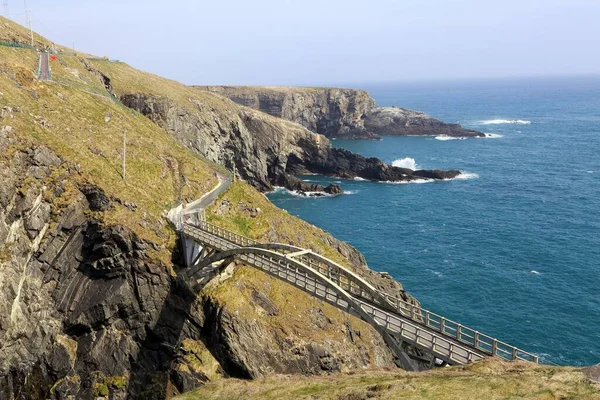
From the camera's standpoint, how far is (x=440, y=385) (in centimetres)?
2570

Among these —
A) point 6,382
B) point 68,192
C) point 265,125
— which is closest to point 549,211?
point 265,125

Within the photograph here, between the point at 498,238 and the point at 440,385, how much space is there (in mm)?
73133

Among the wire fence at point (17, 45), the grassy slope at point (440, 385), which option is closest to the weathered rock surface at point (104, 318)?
the grassy slope at point (440, 385)

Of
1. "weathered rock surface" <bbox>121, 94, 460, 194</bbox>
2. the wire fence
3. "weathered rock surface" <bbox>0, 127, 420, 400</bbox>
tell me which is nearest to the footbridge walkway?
"weathered rock surface" <bbox>0, 127, 420, 400</bbox>

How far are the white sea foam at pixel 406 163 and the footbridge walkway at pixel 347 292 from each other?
108 m

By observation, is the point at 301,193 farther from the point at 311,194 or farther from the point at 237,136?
the point at 237,136

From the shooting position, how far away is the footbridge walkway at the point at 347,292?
32.3 meters

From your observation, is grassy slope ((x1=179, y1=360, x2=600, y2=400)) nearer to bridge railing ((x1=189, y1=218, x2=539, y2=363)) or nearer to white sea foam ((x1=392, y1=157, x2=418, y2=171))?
bridge railing ((x1=189, y1=218, x2=539, y2=363))

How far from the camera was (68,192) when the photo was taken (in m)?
50.8

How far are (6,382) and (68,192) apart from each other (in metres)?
19.0

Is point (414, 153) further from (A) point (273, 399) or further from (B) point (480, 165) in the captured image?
(A) point (273, 399)

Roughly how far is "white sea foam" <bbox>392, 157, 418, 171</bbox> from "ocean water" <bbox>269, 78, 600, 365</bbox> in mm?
878

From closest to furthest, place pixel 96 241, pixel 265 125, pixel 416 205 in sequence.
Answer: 1. pixel 96 241
2. pixel 416 205
3. pixel 265 125

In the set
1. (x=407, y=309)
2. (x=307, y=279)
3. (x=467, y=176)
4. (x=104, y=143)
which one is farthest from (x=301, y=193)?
(x=407, y=309)
